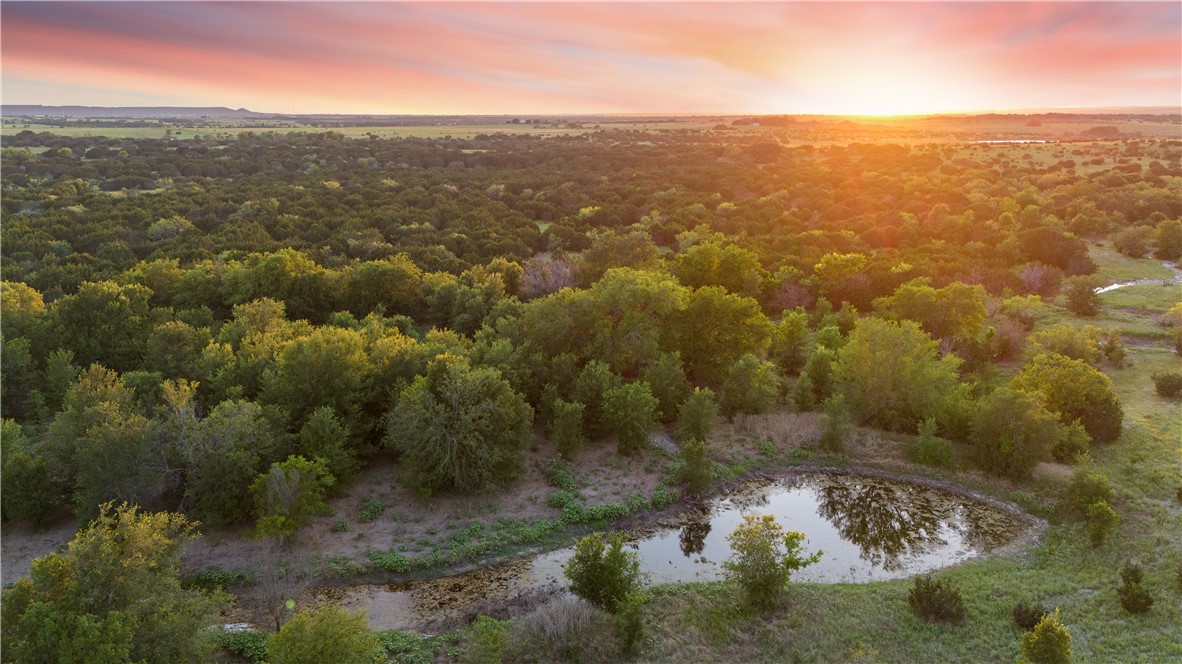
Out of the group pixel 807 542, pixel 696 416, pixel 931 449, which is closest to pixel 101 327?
pixel 696 416

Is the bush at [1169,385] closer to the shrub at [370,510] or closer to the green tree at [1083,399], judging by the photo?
the green tree at [1083,399]

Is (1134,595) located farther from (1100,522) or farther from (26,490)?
(26,490)

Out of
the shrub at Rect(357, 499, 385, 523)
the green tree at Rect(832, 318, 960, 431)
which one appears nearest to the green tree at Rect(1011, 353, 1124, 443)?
the green tree at Rect(832, 318, 960, 431)

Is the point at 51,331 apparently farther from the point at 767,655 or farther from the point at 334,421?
the point at 767,655

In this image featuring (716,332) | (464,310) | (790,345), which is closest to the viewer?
(716,332)

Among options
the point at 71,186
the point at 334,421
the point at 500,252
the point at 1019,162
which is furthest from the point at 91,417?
the point at 1019,162

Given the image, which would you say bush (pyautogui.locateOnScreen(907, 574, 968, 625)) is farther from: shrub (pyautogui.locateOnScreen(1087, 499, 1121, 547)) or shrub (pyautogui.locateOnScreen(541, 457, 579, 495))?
shrub (pyautogui.locateOnScreen(541, 457, 579, 495))
